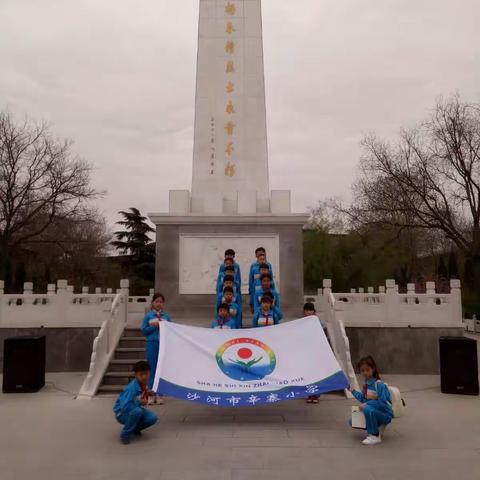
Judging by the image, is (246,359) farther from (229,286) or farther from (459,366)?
(459,366)

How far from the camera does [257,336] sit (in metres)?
6.14

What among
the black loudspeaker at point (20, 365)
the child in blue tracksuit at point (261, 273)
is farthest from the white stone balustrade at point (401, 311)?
the black loudspeaker at point (20, 365)

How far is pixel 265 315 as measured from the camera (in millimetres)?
6770

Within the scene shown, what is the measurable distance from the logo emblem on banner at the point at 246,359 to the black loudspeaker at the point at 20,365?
130 inches

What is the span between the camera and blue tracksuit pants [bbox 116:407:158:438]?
4879 mm

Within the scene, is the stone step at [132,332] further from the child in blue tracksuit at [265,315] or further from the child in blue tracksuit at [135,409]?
the child in blue tracksuit at [135,409]

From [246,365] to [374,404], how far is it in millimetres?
1619

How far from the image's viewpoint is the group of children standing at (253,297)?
6.61m

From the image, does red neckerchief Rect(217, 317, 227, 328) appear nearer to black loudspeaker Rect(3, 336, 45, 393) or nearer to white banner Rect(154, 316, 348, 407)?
white banner Rect(154, 316, 348, 407)

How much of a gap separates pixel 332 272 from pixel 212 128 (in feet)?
68.8

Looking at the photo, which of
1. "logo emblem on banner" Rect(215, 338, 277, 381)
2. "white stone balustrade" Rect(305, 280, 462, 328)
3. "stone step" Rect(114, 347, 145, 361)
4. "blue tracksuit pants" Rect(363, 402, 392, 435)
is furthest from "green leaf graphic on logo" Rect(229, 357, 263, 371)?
"white stone balustrade" Rect(305, 280, 462, 328)

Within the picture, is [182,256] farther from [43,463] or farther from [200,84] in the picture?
[43,463]

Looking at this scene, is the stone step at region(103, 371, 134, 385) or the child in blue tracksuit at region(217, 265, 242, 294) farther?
the child in blue tracksuit at region(217, 265, 242, 294)

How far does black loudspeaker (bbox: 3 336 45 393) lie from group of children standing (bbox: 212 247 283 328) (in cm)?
301
